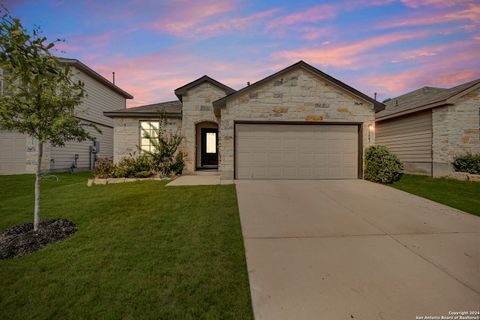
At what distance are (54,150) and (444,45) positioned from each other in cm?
2241

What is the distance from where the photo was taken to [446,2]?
7.82 meters

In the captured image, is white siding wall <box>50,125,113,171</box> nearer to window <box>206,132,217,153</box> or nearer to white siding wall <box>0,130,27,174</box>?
white siding wall <box>0,130,27,174</box>

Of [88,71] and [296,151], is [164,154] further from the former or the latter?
[88,71]

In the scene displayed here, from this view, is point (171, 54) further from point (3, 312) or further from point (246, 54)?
point (3, 312)

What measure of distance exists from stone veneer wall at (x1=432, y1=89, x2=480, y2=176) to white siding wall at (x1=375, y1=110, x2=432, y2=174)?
1.75 ft

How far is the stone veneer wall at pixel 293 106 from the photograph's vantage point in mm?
9430

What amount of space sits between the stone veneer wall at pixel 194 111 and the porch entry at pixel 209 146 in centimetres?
278

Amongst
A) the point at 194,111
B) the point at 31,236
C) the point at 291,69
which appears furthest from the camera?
the point at 194,111

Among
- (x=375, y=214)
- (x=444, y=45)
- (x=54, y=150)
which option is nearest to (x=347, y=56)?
(x=444, y=45)

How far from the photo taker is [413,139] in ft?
42.1

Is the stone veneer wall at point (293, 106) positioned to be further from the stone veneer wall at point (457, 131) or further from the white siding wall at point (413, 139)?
the white siding wall at point (413, 139)

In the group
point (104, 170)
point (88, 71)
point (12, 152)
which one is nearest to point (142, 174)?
point (104, 170)

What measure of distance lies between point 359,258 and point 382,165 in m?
7.10

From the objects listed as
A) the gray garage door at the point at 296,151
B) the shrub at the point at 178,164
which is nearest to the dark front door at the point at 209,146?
the shrub at the point at 178,164
